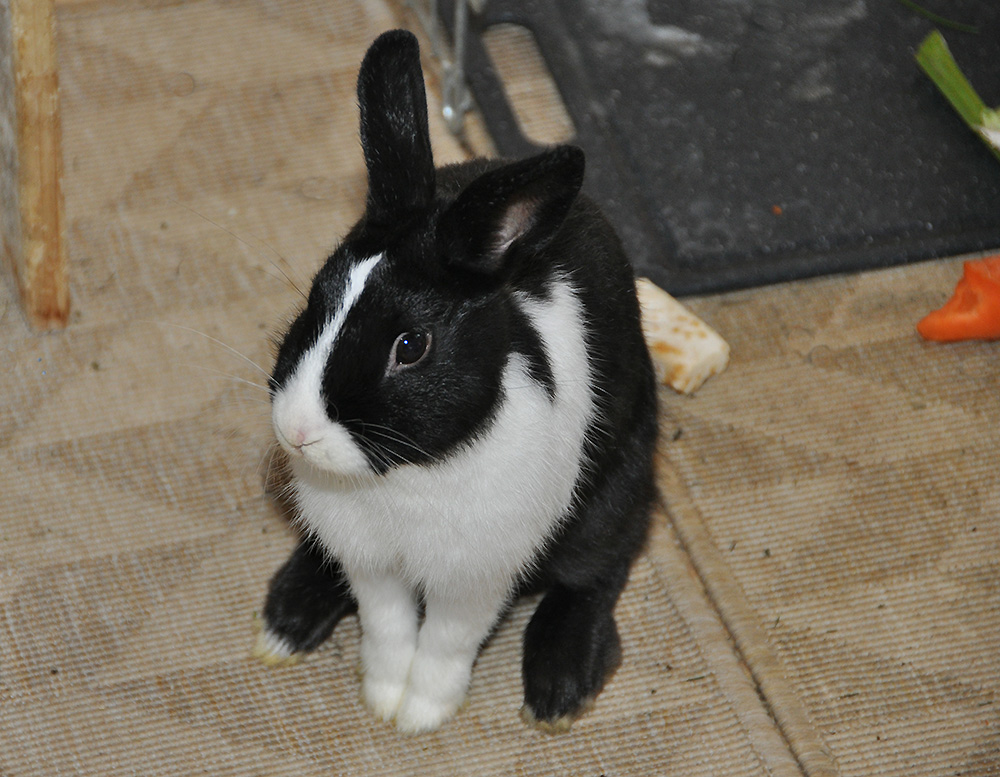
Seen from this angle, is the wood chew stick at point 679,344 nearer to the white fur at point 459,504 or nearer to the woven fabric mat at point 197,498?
the woven fabric mat at point 197,498

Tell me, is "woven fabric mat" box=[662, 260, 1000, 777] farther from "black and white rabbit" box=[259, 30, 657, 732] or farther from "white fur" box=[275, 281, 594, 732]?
"white fur" box=[275, 281, 594, 732]

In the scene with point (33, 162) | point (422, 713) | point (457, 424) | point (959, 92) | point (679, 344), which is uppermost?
point (457, 424)

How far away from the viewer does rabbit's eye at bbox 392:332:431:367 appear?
1.38 metres

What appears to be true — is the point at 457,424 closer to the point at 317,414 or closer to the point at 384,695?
the point at 317,414

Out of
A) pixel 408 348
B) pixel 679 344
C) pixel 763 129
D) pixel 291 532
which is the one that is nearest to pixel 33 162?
pixel 291 532

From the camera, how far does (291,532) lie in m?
2.05

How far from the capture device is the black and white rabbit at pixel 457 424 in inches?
54.4

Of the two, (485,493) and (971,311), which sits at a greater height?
(485,493)

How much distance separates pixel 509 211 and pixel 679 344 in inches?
36.6

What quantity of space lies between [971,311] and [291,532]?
134cm

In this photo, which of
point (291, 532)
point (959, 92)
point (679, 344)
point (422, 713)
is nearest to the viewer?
point (422, 713)

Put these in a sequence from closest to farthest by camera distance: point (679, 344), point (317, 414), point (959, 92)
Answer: point (317, 414)
point (679, 344)
point (959, 92)

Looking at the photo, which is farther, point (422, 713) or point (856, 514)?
point (856, 514)

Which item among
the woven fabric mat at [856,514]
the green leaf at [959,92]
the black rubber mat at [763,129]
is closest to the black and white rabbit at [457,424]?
the woven fabric mat at [856,514]
